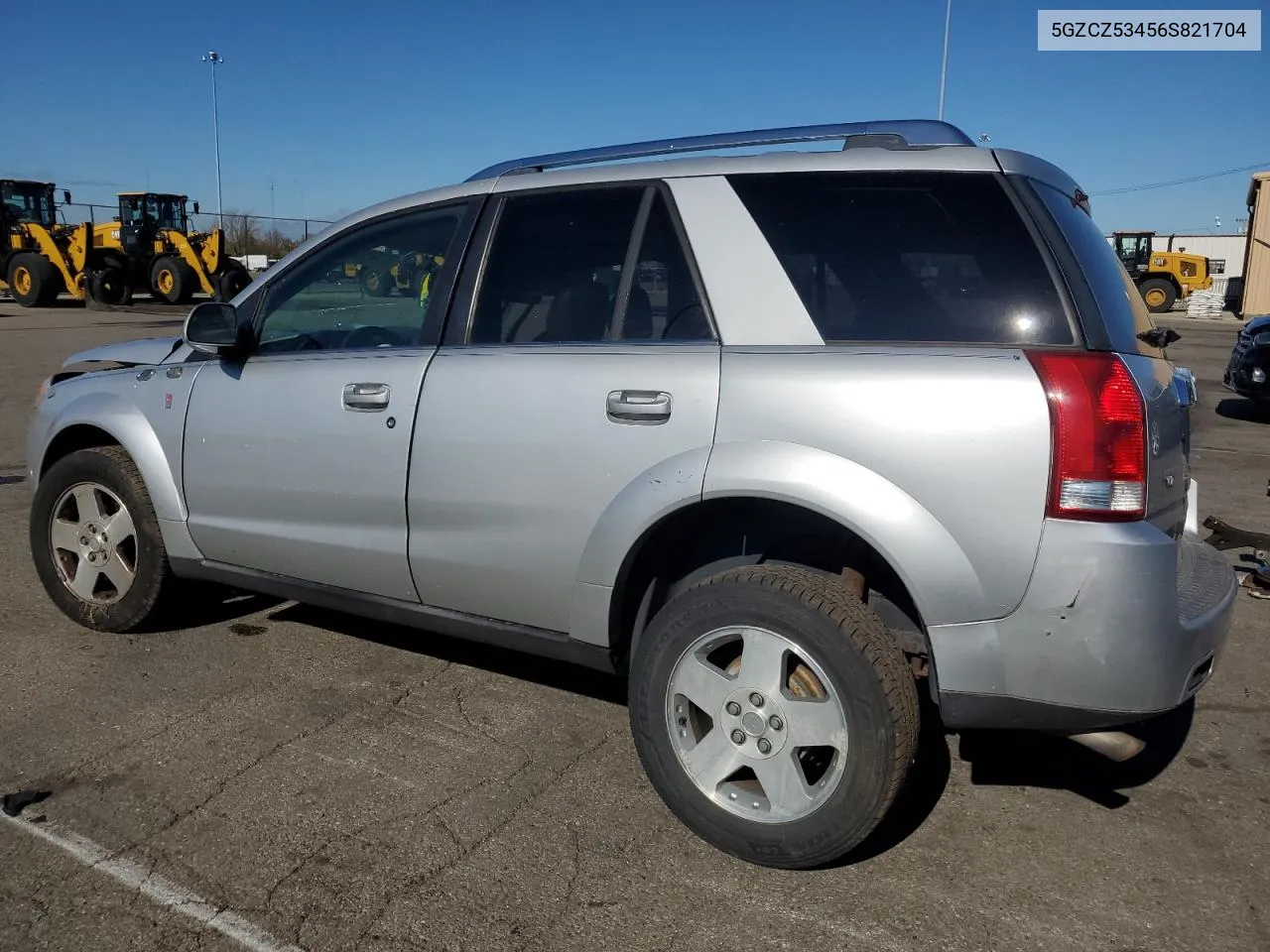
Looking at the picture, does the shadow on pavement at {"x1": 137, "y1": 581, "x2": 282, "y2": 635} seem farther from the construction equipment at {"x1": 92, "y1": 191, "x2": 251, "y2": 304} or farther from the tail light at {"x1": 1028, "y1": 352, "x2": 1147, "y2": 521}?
the construction equipment at {"x1": 92, "y1": 191, "x2": 251, "y2": 304}

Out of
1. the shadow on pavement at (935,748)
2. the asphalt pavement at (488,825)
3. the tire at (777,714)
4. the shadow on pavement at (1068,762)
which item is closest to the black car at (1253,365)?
the asphalt pavement at (488,825)

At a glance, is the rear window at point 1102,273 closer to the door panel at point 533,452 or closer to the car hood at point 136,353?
the door panel at point 533,452

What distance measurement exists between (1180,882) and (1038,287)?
1.60 m

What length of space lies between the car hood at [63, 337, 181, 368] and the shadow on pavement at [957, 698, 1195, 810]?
134 inches

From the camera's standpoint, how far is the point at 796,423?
2713 mm

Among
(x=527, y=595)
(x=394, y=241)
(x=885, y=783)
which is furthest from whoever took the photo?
(x=394, y=241)

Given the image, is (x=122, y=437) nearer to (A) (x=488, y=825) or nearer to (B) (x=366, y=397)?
(B) (x=366, y=397)

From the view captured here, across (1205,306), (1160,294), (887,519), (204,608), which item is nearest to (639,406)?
(887,519)

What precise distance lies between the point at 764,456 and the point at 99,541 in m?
2.99

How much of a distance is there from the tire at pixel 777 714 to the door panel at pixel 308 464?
1.08 m

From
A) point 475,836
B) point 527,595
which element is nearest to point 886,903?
point 475,836

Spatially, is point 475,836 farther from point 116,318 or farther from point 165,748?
point 116,318

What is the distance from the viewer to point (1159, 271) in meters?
36.1

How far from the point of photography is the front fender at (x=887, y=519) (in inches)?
100
